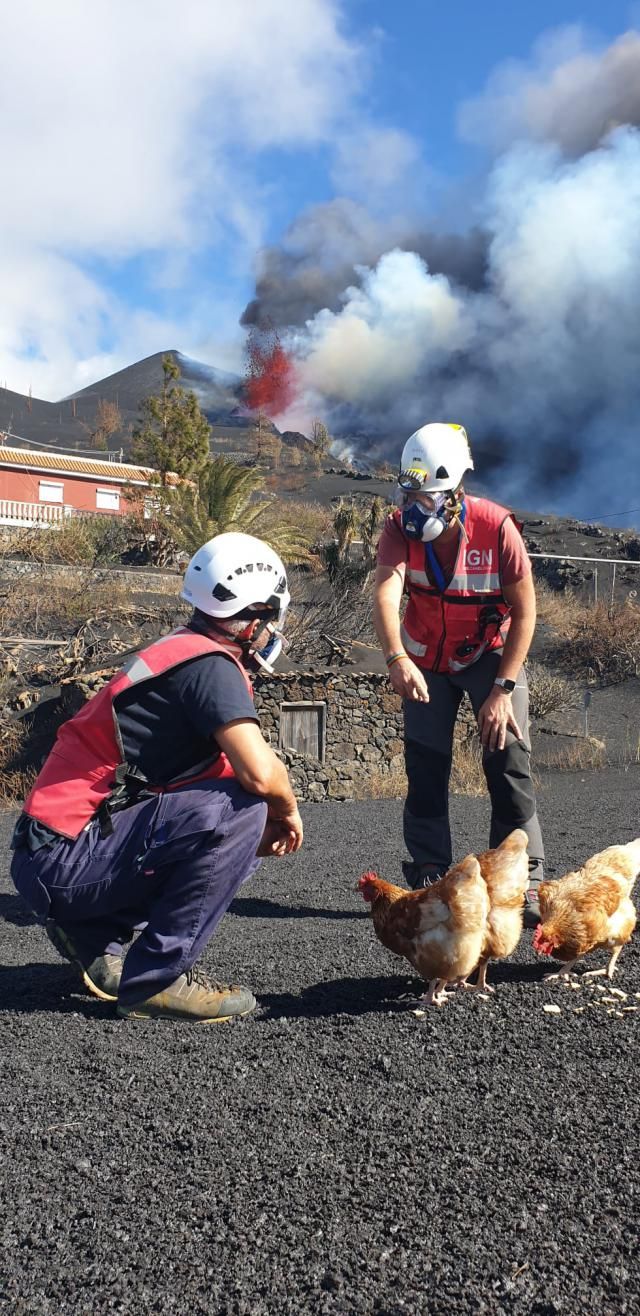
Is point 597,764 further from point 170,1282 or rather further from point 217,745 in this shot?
point 170,1282

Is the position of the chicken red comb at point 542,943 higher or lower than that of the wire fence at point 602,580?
lower

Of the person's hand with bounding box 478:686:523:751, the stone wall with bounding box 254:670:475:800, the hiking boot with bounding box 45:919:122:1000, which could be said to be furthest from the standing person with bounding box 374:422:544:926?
the stone wall with bounding box 254:670:475:800

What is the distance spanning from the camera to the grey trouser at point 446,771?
458 centimetres

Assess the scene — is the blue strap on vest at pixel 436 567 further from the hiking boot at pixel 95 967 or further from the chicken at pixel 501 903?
the hiking boot at pixel 95 967

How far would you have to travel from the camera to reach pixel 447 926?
11.0ft

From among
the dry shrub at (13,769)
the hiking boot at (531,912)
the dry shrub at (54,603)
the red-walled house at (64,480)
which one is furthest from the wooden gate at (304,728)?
the red-walled house at (64,480)

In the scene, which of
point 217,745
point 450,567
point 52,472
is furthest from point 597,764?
point 52,472

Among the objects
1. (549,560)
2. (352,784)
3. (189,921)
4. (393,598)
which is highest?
(549,560)

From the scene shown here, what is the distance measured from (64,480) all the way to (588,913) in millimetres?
43203

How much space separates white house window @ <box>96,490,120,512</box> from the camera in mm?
45625

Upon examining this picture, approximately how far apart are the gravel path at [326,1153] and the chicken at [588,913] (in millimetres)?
140

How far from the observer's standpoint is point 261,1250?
2.04 metres

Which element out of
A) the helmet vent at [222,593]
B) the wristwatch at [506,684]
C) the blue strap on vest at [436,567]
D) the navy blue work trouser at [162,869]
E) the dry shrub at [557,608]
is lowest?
the navy blue work trouser at [162,869]

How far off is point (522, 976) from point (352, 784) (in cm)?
1057
